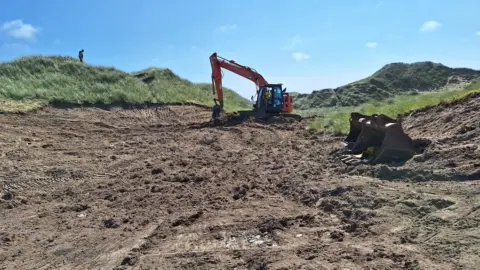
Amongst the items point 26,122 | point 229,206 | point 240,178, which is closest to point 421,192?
point 229,206

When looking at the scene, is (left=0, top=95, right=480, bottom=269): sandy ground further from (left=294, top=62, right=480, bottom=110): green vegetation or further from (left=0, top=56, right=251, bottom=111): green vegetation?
(left=294, top=62, right=480, bottom=110): green vegetation

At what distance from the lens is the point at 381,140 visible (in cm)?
944

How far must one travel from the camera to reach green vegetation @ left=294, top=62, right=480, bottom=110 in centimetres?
2723

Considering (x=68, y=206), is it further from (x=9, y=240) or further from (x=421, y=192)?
(x=421, y=192)

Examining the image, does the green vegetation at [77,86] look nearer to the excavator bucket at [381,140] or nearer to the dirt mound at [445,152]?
the excavator bucket at [381,140]

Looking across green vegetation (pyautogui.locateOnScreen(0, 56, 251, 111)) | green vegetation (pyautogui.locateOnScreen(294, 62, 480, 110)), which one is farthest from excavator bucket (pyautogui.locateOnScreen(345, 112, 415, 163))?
green vegetation (pyautogui.locateOnScreen(294, 62, 480, 110))

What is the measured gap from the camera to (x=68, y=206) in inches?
305

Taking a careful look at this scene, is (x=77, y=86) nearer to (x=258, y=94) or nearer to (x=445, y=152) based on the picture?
(x=258, y=94)

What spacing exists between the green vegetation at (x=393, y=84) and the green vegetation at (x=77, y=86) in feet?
24.7

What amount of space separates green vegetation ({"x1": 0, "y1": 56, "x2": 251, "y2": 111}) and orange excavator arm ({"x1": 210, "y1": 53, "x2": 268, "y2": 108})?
505 cm

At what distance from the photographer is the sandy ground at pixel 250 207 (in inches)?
188

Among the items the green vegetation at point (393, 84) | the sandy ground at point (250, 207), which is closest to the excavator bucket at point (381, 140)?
the sandy ground at point (250, 207)

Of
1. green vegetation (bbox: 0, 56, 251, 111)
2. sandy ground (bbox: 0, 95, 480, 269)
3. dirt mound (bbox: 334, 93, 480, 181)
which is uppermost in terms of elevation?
green vegetation (bbox: 0, 56, 251, 111)

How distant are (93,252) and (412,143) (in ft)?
19.2
